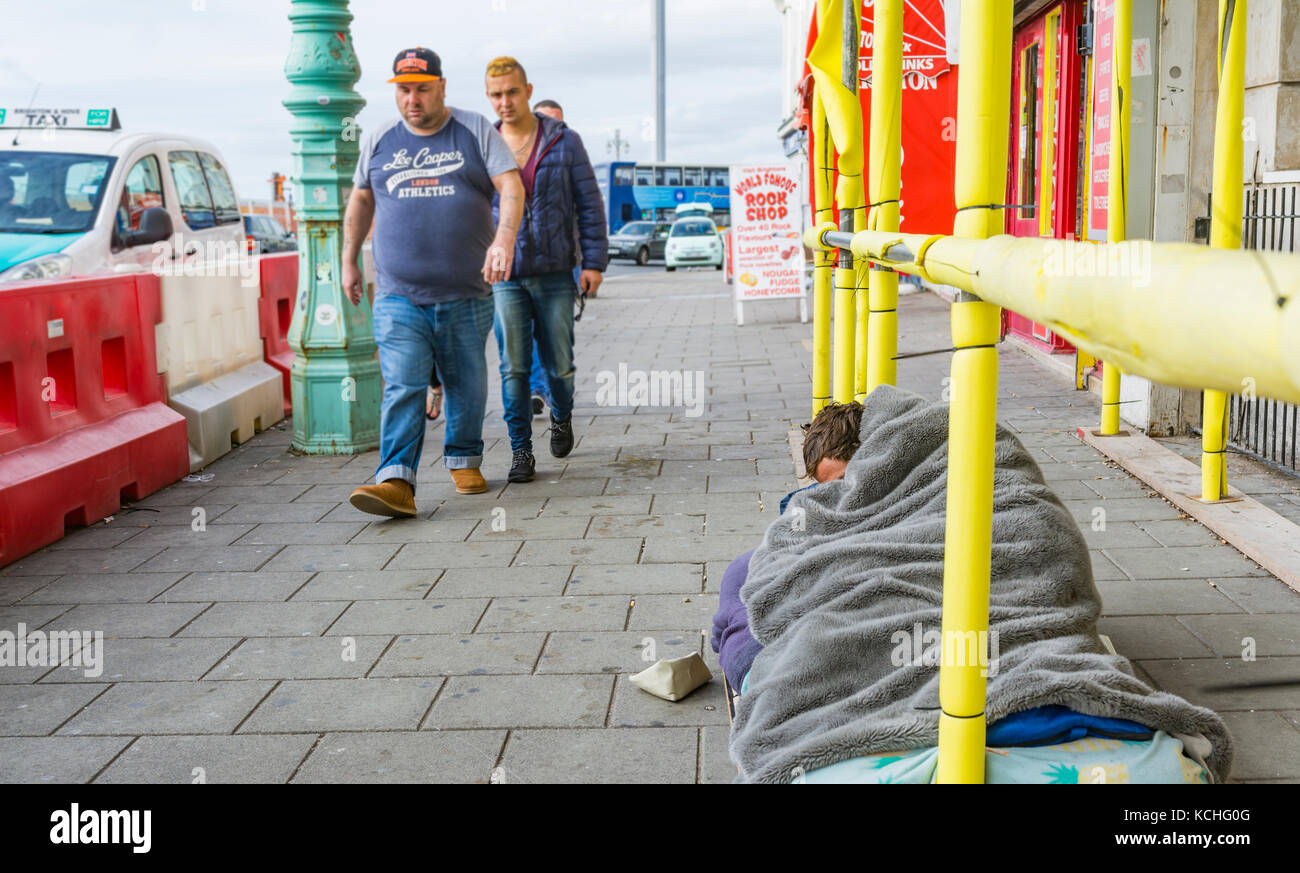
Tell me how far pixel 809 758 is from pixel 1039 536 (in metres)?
0.79

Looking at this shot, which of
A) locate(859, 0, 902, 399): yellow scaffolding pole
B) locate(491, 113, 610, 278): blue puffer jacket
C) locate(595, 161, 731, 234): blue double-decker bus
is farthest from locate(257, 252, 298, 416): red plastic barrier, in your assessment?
locate(595, 161, 731, 234): blue double-decker bus

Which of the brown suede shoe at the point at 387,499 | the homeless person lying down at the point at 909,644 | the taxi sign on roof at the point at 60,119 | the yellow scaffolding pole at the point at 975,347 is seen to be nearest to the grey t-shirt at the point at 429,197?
the brown suede shoe at the point at 387,499

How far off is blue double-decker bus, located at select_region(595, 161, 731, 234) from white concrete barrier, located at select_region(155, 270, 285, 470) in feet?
124

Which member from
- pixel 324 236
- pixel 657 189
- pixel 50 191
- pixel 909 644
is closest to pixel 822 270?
pixel 324 236

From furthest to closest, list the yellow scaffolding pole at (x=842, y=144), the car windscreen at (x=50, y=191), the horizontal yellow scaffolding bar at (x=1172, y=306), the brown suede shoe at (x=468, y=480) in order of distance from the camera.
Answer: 1. the car windscreen at (x=50, y=191)
2. the brown suede shoe at (x=468, y=480)
3. the yellow scaffolding pole at (x=842, y=144)
4. the horizontal yellow scaffolding bar at (x=1172, y=306)

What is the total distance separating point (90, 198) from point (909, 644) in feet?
28.4

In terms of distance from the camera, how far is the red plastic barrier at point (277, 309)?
29.5 ft

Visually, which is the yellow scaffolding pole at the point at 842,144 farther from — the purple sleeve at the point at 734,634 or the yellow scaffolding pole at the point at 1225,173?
the purple sleeve at the point at 734,634

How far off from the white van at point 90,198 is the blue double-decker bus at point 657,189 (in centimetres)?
3554

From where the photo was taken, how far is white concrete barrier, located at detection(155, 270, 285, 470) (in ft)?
23.7

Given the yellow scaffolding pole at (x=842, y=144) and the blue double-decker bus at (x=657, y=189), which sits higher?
the blue double-decker bus at (x=657, y=189)

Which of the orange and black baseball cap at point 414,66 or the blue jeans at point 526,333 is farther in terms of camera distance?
the blue jeans at point 526,333
